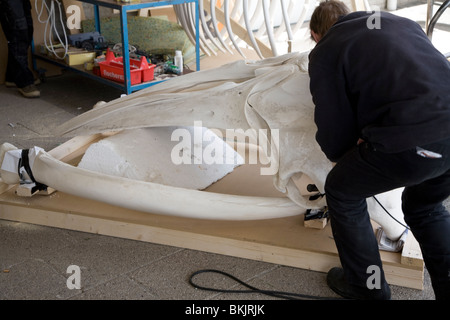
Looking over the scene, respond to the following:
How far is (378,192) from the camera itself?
2.74m

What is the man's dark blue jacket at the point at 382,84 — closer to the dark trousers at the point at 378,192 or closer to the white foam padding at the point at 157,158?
the dark trousers at the point at 378,192

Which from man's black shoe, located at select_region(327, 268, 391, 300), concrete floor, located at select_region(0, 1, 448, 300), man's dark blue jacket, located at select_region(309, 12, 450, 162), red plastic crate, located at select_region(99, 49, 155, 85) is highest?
man's dark blue jacket, located at select_region(309, 12, 450, 162)

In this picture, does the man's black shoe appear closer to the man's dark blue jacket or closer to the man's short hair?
the man's dark blue jacket

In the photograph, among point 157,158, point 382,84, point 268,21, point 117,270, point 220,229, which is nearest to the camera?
point 382,84

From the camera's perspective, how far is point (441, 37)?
8664mm

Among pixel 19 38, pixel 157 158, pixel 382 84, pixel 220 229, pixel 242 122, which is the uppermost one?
pixel 382 84

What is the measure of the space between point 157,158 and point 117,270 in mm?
829

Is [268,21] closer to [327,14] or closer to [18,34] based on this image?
[18,34]

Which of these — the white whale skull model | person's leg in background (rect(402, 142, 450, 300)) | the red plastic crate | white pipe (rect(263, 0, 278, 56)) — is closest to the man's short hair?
the white whale skull model

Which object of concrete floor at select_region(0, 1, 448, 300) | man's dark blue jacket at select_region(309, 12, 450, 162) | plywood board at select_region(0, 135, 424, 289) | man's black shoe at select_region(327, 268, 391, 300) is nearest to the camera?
man's dark blue jacket at select_region(309, 12, 450, 162)

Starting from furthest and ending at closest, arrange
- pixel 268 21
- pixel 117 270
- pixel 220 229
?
pixel 268 21, pixel 220 229, pixel 117 270

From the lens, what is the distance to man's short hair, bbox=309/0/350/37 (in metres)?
2.99

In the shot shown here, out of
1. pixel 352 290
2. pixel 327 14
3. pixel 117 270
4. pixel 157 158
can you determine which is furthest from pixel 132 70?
pixel 352 290

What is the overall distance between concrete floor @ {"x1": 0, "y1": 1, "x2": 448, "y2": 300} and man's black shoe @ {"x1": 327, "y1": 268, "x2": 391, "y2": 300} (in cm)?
6
